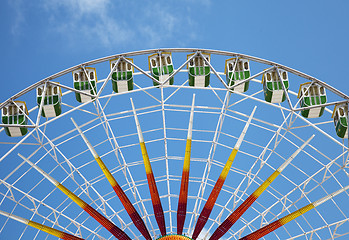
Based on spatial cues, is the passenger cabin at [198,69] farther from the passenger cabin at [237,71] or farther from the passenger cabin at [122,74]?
the passenger cabin at [122,74]

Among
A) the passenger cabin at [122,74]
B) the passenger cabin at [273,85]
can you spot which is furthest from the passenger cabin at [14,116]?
the passenger cabin at [273,85]

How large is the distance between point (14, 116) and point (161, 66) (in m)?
8.94

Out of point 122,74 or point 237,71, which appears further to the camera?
point 237,71

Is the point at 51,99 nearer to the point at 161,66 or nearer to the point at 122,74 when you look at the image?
the point at 122,74

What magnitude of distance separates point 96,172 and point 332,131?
23882 millimetres

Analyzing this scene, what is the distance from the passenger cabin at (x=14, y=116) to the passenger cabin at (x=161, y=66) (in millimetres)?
7821

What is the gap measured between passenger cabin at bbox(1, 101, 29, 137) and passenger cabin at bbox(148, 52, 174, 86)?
25.7ft

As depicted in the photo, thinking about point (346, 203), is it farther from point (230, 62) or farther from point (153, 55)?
point (153, 55)

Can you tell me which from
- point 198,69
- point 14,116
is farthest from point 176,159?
point 14,116

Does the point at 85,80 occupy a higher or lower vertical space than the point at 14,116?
higher

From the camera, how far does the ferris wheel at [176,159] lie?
93.9 ft

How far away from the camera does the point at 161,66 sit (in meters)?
29.0

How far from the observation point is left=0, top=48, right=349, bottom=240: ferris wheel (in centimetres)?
2862

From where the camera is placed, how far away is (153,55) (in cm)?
2928
